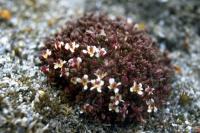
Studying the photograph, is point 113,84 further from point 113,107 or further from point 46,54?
point 46,54

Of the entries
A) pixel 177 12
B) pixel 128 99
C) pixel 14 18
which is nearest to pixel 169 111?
pixel 128 99

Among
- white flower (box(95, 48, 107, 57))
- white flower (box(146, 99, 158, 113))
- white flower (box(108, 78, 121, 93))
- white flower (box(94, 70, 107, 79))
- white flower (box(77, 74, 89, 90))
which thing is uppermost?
white flower (box(95, 48, 107, 57))

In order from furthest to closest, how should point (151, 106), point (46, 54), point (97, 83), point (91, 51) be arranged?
point (46, 54) < point (151, 106) < point (91, 51) < point (97, 83)

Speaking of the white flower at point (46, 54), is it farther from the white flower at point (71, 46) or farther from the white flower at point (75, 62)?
the white flower at point (75, 62)

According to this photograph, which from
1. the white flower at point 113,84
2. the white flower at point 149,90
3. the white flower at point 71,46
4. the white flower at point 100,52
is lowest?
the white flower at point 149,90

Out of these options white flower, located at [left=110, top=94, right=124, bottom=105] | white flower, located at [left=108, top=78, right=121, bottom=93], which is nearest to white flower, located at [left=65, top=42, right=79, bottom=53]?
white flower, located at [left=108, top=78, right=121, bottom=93]

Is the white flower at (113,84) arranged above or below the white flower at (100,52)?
below

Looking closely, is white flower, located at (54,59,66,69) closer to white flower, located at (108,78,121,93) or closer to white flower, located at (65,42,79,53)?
white flower, located at (65,42,79,53)

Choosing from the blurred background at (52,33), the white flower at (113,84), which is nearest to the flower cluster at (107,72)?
the white flower at (113,84)

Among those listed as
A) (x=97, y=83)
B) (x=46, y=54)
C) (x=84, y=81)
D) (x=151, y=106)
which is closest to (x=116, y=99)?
(x=97, y=83)
